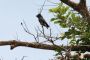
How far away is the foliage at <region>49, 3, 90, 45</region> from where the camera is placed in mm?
6797

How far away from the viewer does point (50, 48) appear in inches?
285

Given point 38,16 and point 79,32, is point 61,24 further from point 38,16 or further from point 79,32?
point 38,16

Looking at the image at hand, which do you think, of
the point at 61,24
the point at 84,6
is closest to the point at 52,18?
the point at 61,24

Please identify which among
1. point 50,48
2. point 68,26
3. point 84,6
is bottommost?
point 50,48

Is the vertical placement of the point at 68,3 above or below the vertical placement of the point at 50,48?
above

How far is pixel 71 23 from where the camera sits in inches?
270

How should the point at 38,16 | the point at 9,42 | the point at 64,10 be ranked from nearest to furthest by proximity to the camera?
the point at 38,16
the point at 64,10
the point at 9,42

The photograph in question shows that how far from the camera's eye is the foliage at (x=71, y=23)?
6797mm

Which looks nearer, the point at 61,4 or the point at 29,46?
the point at 61,4

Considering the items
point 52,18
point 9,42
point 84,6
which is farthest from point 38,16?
point 9,42

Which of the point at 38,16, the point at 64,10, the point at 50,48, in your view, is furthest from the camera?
the point at 50,48

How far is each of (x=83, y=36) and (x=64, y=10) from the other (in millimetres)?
761

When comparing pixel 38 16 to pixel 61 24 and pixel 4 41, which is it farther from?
pixel 4 41

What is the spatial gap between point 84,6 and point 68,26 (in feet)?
1.93
